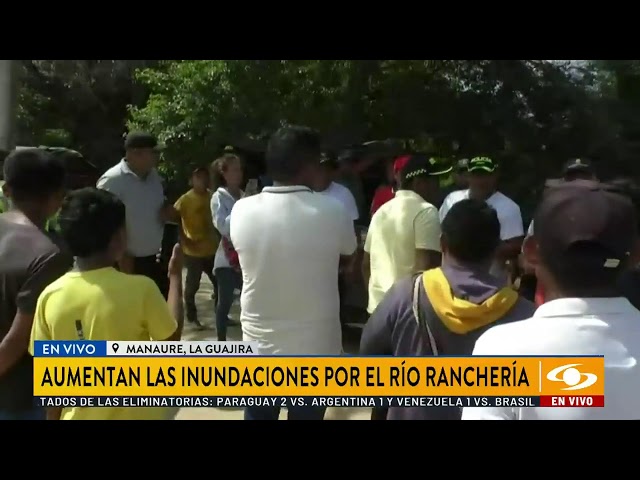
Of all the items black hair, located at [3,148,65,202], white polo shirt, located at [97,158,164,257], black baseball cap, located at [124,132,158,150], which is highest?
black baseball cap, located at [124,132,158,150]

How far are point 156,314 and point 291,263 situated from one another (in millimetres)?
564

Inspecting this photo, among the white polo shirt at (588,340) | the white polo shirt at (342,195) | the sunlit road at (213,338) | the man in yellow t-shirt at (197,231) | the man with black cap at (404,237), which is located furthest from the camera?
the man in yellow t-shirt at (197,231)

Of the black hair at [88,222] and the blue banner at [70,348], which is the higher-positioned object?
the black hair at [88,222]

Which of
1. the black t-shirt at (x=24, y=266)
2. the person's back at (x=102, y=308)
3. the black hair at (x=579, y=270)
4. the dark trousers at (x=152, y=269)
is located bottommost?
the black hair at (x=579, y=270)

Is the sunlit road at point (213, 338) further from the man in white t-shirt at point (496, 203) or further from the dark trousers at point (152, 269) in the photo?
the man in white t-shirt at point (496, 203)

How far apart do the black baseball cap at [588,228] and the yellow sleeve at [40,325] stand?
1.53m

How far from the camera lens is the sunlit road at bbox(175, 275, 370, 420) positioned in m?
3.36

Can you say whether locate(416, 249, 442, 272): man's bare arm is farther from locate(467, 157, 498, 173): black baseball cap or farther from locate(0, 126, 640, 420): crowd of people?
locate(467, 157, 498, 173): black baseball cap

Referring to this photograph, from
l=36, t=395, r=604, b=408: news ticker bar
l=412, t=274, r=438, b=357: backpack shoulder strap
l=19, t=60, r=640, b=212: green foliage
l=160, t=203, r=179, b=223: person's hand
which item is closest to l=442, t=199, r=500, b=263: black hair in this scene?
l=412, t=274, r=438, b=357: backpack shoulder strap

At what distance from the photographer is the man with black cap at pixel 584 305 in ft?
5.13

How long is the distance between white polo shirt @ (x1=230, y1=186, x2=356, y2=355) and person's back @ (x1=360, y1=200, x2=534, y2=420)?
0.45 m

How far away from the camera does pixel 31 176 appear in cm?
259

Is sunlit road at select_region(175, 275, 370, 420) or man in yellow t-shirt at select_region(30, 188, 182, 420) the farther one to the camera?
sunlit road at select_region(175, 275, 370, 420)

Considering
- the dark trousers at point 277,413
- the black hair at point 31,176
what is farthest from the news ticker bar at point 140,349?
the black hair at point 31,176
